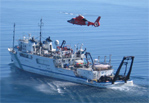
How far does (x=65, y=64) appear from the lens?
53438mm

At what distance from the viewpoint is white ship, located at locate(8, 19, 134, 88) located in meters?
48.7

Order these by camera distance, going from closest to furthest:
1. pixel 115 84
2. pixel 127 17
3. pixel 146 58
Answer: pixel 115 84, pixel 146 58, pixel 127 17

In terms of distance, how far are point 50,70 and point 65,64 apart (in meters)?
3.37

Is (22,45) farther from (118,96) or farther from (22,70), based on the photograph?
(118,96)

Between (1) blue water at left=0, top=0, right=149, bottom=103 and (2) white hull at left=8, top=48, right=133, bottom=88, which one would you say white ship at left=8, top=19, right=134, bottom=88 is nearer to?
(2) white hull at left=8, top=48, right=133, bottom=88

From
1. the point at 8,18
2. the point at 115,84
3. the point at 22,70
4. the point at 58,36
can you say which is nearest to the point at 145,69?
the point at 115,84

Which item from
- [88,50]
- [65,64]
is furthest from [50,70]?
[88,50]

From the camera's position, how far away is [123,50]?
7244 cm

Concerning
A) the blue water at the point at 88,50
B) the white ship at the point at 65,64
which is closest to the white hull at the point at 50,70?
the white ship at the point at 65,64

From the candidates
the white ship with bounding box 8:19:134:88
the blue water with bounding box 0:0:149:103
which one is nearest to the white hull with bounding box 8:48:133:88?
the white ship with bounding box 8:19:134:88

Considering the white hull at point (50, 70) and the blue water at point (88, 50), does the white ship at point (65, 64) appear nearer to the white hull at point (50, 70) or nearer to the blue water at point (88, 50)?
the white hull at point (50, 70)

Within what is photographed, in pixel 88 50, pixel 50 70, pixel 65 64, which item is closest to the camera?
pixel 65 64

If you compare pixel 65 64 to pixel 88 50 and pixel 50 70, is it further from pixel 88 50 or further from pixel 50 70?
pixel 88 50

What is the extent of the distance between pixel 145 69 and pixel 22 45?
24946 millimetres
